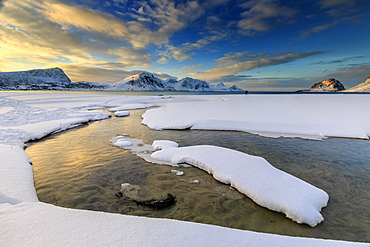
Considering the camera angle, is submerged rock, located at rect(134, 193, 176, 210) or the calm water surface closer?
the calm water surface

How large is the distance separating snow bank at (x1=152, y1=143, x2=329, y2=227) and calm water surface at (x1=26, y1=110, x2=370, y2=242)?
0.71 feet

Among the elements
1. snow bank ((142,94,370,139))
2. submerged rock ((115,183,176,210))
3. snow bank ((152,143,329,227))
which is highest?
snow bank ((142,94,370,139))

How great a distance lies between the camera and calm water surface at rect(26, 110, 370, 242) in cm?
385

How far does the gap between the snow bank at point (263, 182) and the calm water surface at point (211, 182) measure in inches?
8.5

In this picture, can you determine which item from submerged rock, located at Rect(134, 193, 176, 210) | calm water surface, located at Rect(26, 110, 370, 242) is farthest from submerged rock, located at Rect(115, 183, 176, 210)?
calm water surface, located at Rect(26, 110, 370, 242)

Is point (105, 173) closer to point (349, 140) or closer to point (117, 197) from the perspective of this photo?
point (117, 197)

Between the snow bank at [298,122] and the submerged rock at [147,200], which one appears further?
the snow bank at [298,122]

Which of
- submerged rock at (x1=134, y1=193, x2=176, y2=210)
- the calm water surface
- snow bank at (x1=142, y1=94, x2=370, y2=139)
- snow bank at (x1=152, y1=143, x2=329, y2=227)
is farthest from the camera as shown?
snow bank at (x1=142, y1=94, x2=370, y2=139)

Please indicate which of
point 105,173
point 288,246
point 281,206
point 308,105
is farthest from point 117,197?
point 308,105

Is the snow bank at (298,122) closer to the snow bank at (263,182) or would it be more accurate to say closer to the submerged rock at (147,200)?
the snow bank at (263,182)

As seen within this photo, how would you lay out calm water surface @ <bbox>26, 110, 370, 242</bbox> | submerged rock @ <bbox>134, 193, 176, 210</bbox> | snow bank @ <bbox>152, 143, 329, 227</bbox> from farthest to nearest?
submerged rock @ <bbox>134, 193, 176, 210</bbox>, snow bank @ <bbox>152, 143, 329, 227</bbox>, calm water surface @ <bbox>26, 110, 370, 242</bbox>

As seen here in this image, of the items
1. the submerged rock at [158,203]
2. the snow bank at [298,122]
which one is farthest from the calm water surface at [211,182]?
the snow bank at [298,122]

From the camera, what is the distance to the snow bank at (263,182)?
13.0 ft

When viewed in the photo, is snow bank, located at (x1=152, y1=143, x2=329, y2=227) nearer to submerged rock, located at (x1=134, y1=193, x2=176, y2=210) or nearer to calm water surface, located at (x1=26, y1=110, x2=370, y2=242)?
calm water surface, located at (x1=26, y1=110, x2=370, y2=242)
